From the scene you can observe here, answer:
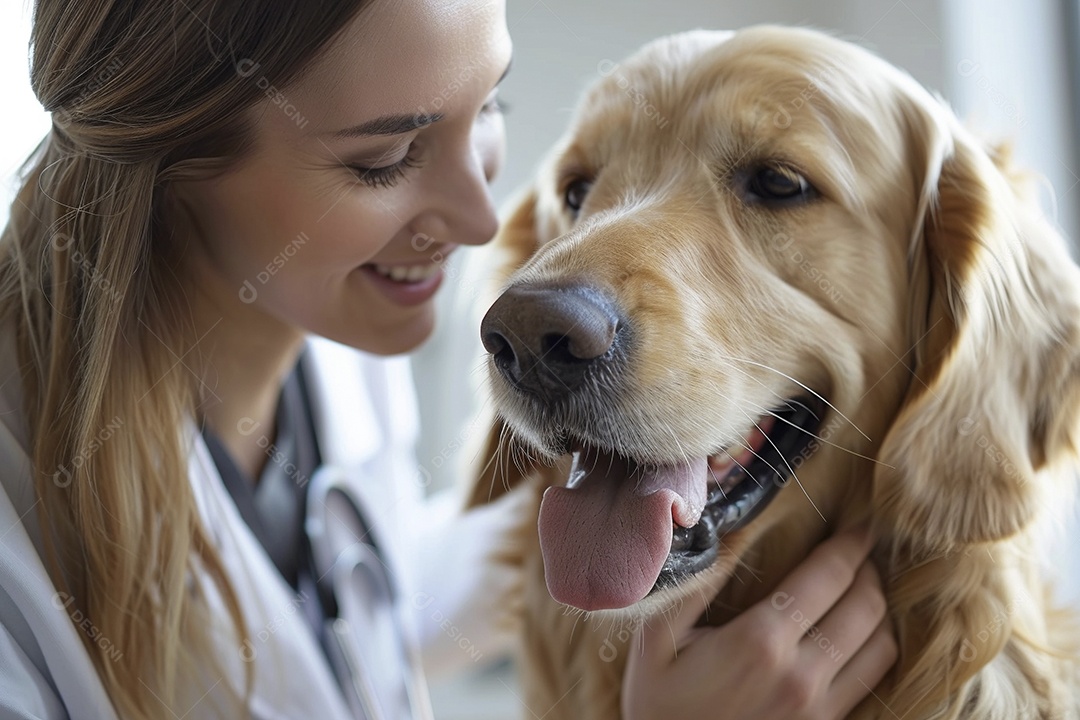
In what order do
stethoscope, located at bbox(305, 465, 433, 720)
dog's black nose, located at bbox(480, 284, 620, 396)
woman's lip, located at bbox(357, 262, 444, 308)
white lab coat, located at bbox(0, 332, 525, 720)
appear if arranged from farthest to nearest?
stethoscope, located at bbox(305, 465, 433, 720), woman's lip, located at bbox(357, 262, 444, 308), white lab coat, located at bbox(0, 332, 525, 720), dog's black nose, located at bbox(480, 284, 620, 396)

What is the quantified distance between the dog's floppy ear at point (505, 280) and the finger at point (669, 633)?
0.33 metres

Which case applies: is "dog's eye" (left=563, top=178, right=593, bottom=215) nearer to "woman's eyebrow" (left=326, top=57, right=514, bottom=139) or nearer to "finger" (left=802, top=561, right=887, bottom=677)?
"woman's eyebrow" (left=326, top=57, right=514, bottom=139)

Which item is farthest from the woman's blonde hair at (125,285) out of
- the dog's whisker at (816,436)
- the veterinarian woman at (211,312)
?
the dog's whisker at (816,436)

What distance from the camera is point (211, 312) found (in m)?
1.35

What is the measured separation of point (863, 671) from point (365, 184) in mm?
883

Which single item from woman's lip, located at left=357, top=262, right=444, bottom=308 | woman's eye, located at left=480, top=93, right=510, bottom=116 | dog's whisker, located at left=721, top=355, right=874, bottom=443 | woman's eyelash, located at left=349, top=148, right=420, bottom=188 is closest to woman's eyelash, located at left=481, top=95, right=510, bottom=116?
woman's eye, located at left=480, top=93, right=510, bottom=116

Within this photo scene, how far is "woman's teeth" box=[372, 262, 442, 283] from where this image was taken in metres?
1.29

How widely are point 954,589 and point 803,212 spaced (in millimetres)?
508

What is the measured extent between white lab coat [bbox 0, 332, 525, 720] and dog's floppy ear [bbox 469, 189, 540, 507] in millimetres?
43

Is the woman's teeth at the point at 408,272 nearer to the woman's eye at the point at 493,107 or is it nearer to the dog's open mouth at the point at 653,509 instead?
the woman's eye at the point at 493,107

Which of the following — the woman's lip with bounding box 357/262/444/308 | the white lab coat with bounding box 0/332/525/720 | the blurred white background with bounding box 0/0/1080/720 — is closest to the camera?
the white lab coat with bounding box 0/332/525/720

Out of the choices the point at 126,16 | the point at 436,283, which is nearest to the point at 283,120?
the point at 126,16

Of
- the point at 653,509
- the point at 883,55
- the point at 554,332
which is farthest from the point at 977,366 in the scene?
the point at 883,55

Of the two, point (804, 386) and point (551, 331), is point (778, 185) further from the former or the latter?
point (551, 331)
